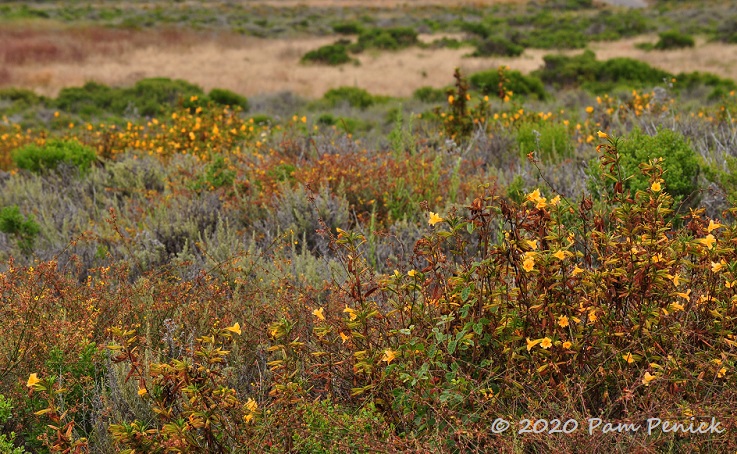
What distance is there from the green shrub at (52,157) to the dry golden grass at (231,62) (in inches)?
388

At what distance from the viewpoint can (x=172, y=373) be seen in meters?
2.15

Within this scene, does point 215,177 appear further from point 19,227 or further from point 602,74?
point 602,74

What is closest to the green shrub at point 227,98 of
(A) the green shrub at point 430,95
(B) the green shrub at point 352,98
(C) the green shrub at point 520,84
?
(B) the green shrub at point 352,98

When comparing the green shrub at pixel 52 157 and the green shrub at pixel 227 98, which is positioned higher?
the green shrub at pixel 52 157

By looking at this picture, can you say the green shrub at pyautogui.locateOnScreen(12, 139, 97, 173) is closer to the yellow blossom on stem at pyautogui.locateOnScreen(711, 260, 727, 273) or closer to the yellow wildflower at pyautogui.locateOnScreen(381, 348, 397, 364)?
the yellow wildflower at pyautogui.locateOnScreen(381, 348, 397, 364)

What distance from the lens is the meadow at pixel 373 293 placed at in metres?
2.20

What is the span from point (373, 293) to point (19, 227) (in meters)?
2.89

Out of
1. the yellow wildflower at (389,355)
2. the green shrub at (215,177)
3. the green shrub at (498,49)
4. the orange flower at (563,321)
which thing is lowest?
the green shrub at (498,49)

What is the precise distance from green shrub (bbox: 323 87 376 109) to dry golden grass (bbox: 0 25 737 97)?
5.96ft

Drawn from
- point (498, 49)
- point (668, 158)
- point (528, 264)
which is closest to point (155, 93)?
point (498, 49)

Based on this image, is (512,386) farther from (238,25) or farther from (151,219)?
(238,25)

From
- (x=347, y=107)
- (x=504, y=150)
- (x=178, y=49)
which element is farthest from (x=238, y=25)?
(x=504, y=150)

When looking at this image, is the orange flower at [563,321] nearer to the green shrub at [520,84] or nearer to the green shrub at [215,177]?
the green shrub at [215,177]

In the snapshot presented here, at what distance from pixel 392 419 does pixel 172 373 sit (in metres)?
0.77
